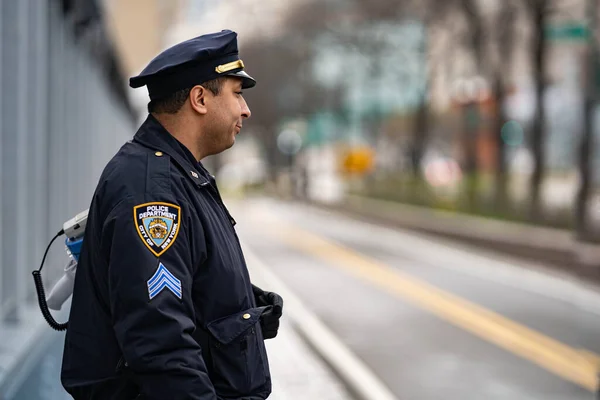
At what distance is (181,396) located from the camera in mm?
2633

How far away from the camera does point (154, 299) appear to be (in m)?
2.62

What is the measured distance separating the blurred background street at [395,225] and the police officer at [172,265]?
10.7 ft

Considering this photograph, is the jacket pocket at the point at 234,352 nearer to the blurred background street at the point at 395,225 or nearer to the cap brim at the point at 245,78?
the cap brim at the point at 245,78

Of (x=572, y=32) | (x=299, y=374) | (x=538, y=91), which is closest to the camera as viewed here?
(x=299, y=374)

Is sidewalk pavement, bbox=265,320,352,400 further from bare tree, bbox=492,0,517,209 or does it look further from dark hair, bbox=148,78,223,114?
bare tree, bbox=492,0,517,209

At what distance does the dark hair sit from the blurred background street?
331 cm

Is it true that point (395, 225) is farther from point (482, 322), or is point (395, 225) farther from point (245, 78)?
point (245, 78)

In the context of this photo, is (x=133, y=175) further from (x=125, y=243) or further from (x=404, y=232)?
(x=404, y=232)

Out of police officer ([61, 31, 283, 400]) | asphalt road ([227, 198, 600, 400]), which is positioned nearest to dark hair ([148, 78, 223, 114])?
police officer ([61, 31, 283, 400])

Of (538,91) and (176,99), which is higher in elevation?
(176,99)

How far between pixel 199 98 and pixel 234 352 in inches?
24.6

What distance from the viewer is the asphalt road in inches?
380

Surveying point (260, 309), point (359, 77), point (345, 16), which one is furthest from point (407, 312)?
point (359, 77)

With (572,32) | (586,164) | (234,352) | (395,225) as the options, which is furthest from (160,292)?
(395,225)
